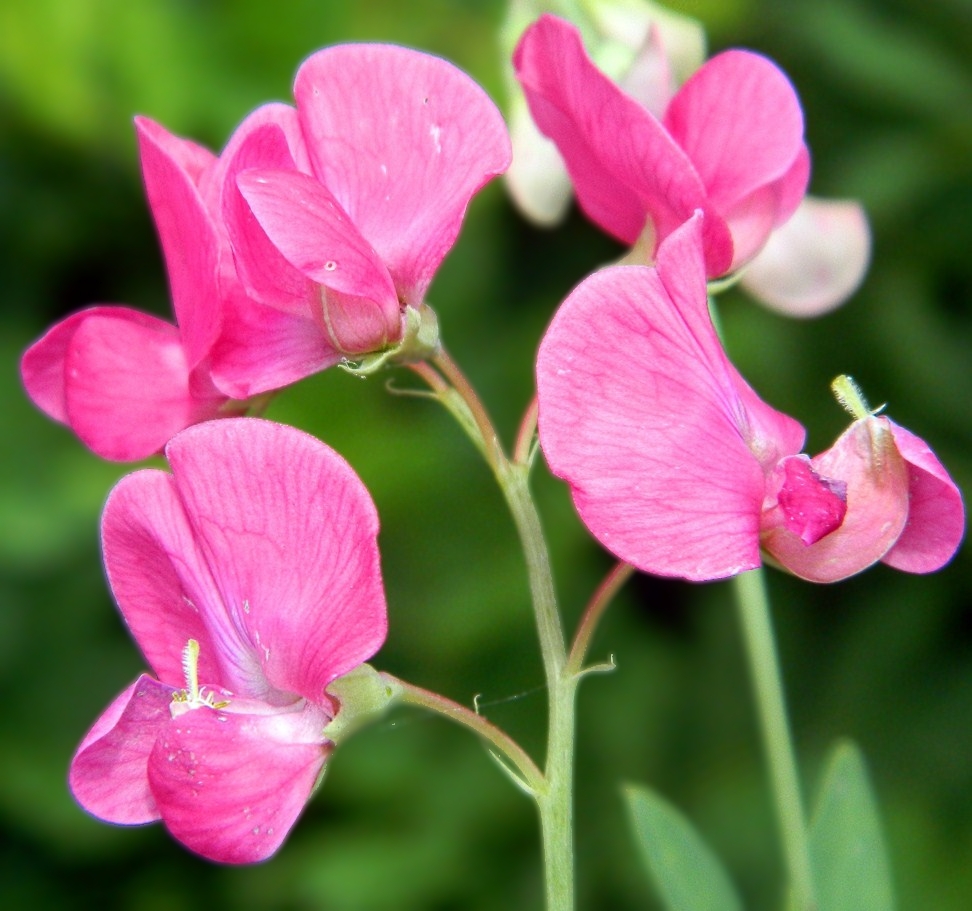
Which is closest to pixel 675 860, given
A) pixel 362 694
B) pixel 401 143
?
pixel 362 694

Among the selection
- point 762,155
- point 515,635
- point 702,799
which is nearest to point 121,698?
point 762,155

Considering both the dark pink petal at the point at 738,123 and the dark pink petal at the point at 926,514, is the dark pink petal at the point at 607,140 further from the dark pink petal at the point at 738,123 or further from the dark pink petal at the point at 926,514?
the dark pink petal at the point at 926,514

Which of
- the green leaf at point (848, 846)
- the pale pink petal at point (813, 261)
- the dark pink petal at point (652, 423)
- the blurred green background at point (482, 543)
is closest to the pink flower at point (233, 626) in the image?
the dark pink petal at point (652, 423)

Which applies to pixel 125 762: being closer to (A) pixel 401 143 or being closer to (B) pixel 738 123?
(A) pixel 401 143

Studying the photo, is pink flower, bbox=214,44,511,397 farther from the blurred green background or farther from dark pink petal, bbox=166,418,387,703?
the blurred green background

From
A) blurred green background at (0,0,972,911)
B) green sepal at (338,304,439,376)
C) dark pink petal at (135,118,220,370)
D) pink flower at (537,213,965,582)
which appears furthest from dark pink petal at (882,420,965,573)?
blurred green background at (0,0,972,911)
